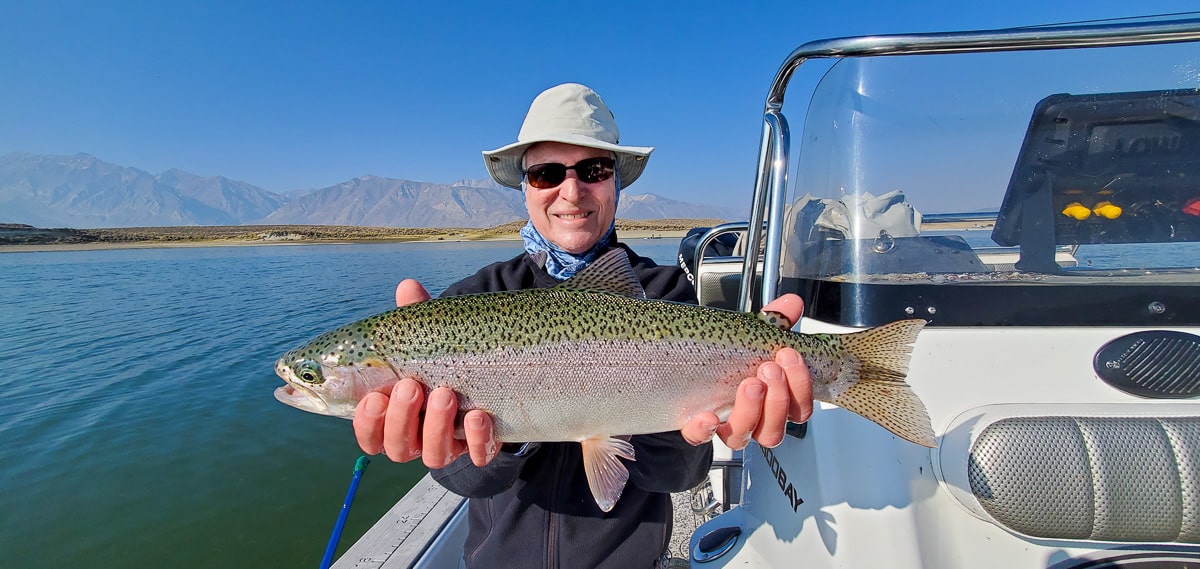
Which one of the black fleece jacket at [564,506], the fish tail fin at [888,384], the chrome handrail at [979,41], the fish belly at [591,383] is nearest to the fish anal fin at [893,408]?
the fish tail fin at [888,384]

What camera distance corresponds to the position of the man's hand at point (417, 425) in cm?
256

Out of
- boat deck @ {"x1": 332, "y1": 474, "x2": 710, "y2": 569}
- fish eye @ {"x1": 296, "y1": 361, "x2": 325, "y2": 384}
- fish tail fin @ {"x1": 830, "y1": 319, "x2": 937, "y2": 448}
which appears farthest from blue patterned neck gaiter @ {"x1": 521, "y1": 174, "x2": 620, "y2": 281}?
boat deck @ {"x1": 332, "y1": 474, "x2": 710, "y2": 569}

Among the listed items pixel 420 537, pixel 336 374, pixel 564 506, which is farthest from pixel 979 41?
pixel 420 537

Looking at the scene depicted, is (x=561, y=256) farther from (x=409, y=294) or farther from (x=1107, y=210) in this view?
(x=1107, y=210)

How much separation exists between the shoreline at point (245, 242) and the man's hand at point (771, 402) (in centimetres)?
7940

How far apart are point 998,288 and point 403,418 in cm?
297

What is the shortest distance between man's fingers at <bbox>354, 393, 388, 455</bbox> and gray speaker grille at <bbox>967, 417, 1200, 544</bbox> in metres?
2.71

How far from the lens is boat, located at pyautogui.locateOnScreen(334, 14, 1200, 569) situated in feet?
6.96

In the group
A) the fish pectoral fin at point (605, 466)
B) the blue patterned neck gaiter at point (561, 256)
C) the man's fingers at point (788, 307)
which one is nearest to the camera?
the fish pectoral fin at point (605, 466)

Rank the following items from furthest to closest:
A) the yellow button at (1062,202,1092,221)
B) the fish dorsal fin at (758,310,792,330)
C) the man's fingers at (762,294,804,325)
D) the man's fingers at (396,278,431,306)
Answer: the man's fingers at (396,278,431,306)
the yellow button at (1062,202,1092,221)
the man's fingers at (762,294,804,325)
the fish dorsal fin at (758,310,792,330)

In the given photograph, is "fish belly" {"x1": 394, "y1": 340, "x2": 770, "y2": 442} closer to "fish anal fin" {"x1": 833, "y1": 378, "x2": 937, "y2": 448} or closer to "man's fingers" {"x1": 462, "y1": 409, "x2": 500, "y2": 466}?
"man's fingers" {"x1": 462, "y1": 409, "x2": 500, "y2": 466}

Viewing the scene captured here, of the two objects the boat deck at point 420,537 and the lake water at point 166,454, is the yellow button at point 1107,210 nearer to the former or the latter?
the boat deck at point 420,537

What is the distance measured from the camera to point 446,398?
2.59 m

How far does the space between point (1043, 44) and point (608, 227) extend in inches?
97.9
